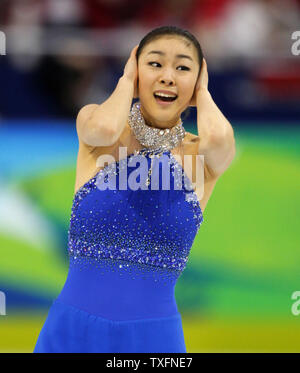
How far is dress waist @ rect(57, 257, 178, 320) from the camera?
8.07 feet

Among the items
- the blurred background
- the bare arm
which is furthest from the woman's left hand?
the blurred background

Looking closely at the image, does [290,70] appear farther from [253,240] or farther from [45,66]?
[45,66]

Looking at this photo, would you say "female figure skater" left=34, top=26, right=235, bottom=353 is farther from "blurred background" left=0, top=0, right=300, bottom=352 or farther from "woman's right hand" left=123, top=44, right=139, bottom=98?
"blurred background" left=0, top=0, right=300, bottom=352

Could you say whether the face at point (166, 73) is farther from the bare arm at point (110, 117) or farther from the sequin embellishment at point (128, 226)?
the sequin embellishment at point (128, 226)

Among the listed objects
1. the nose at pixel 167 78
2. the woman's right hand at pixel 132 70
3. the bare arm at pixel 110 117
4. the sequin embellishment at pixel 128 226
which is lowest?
the sequin embellishment at pixel 128 226

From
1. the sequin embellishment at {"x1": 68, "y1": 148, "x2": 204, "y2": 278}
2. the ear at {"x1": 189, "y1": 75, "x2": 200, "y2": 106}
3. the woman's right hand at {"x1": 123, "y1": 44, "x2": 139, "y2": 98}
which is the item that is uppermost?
the woman's right hand at {"x1": 123, "y1": 44, "x2": 139, "y2": 98}

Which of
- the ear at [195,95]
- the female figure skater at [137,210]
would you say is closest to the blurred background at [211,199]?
the ear at [195,95]

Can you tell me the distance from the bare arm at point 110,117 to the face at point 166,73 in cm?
5

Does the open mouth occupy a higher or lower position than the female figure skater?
higher

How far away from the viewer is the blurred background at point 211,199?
4.22m

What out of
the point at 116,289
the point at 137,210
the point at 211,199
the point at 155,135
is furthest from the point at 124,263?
the point at 211,199

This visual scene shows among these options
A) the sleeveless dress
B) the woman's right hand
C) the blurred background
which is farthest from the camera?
the blurred background

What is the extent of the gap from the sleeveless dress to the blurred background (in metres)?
1.73
